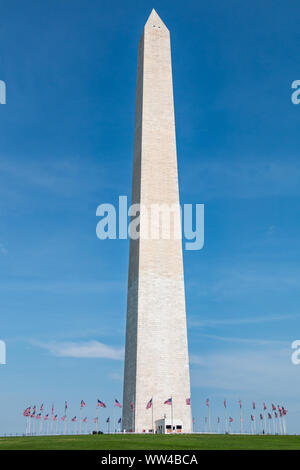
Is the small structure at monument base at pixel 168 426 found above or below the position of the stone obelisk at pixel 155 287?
below

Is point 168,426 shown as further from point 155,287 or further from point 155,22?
point 155,22

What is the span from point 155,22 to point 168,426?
45.5 metres

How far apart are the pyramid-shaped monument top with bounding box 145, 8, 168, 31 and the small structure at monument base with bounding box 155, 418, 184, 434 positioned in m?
44.0

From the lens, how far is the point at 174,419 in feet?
175

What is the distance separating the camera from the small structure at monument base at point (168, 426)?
5141cm

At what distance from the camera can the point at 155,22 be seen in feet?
228

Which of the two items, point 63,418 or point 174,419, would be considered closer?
point 174,419

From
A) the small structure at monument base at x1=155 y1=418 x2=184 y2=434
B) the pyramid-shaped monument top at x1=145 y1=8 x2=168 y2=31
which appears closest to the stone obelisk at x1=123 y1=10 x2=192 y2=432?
the small structure at monument base at x1=155 y1=418 x2=184 y2=434

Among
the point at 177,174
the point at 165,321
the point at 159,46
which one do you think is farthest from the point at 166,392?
the point at 159,46

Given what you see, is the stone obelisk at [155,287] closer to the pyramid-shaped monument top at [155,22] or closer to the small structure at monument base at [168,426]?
the small structure at monument base at [168,426]

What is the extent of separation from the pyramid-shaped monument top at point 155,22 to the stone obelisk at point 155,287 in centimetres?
307

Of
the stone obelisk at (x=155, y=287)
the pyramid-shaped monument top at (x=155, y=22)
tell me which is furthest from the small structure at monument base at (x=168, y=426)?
the pyramid-shaped monument top at (x=155, y=22)
